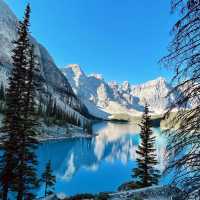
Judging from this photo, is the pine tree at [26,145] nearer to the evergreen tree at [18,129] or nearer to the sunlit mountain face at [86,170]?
the evergreen tree at [18,129]

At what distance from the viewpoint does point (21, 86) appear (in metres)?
15.8

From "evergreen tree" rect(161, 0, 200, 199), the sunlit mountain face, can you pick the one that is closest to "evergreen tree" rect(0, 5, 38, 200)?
"evergreen tree" rect(161, 0, 200, 199)

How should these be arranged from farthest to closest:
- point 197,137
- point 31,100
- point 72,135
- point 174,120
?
point 72,135, point 31,100, point 174,120, point 197,137

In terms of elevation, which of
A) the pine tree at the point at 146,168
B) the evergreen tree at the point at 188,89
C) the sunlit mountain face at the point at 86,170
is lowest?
the sunlit mountain face at the point at 86,170

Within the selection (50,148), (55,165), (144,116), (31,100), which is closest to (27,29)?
(31,100)

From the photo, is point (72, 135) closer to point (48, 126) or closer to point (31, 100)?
point (48, 126)

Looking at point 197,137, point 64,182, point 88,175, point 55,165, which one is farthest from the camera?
point 55,165

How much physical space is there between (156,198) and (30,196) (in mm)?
9374

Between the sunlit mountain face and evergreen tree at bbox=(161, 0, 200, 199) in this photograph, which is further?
the sunlit mountain face

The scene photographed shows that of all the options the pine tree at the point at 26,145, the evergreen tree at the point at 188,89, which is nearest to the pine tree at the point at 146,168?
the pine tree at the point at 26,145

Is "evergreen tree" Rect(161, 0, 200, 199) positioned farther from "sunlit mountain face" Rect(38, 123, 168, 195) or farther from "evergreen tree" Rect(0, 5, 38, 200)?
"sunlit mountain face" Rect(38, 123, 168, 195)

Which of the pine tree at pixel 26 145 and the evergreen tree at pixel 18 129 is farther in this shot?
the pine tree at pixel 26 145

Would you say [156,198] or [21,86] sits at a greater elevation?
[21,86]

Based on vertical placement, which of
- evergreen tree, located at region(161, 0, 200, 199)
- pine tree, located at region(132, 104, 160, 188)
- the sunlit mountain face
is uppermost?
evergreen tree, located at region(161, 0, 200, 199)
